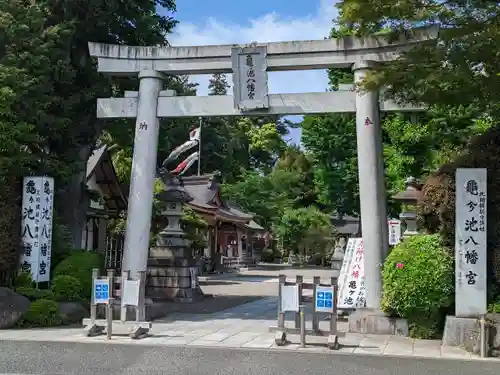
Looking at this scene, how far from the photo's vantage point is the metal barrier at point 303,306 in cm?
970

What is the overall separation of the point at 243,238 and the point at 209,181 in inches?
358

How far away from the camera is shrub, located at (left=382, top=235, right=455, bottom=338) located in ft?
34.1

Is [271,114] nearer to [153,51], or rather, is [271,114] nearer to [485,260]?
[153,51]

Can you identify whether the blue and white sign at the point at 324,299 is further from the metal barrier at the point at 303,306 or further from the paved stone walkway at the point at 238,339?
the paved stone walkway at the point at 238,339

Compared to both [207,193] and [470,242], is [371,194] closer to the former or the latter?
[470,242]

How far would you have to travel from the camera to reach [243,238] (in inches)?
1827

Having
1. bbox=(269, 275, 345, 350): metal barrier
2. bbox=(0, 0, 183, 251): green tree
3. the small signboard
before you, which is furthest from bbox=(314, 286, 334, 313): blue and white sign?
bbox=(0, 0, 183, 251): green tree

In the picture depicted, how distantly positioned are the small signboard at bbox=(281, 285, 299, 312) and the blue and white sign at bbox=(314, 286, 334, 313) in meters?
0.37

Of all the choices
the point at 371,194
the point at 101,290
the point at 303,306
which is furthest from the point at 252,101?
the point at 101,290

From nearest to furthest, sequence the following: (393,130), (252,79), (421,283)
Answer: (421,283) < (252,79) < (393,130)

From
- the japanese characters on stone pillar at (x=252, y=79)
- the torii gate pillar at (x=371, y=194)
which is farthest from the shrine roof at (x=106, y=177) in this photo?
the torii gate pillar at (x=371, y=194)

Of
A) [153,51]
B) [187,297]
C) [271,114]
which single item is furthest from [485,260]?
[187,297]

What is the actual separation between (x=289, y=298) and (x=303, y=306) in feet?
0.93

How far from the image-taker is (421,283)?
10383 mm
